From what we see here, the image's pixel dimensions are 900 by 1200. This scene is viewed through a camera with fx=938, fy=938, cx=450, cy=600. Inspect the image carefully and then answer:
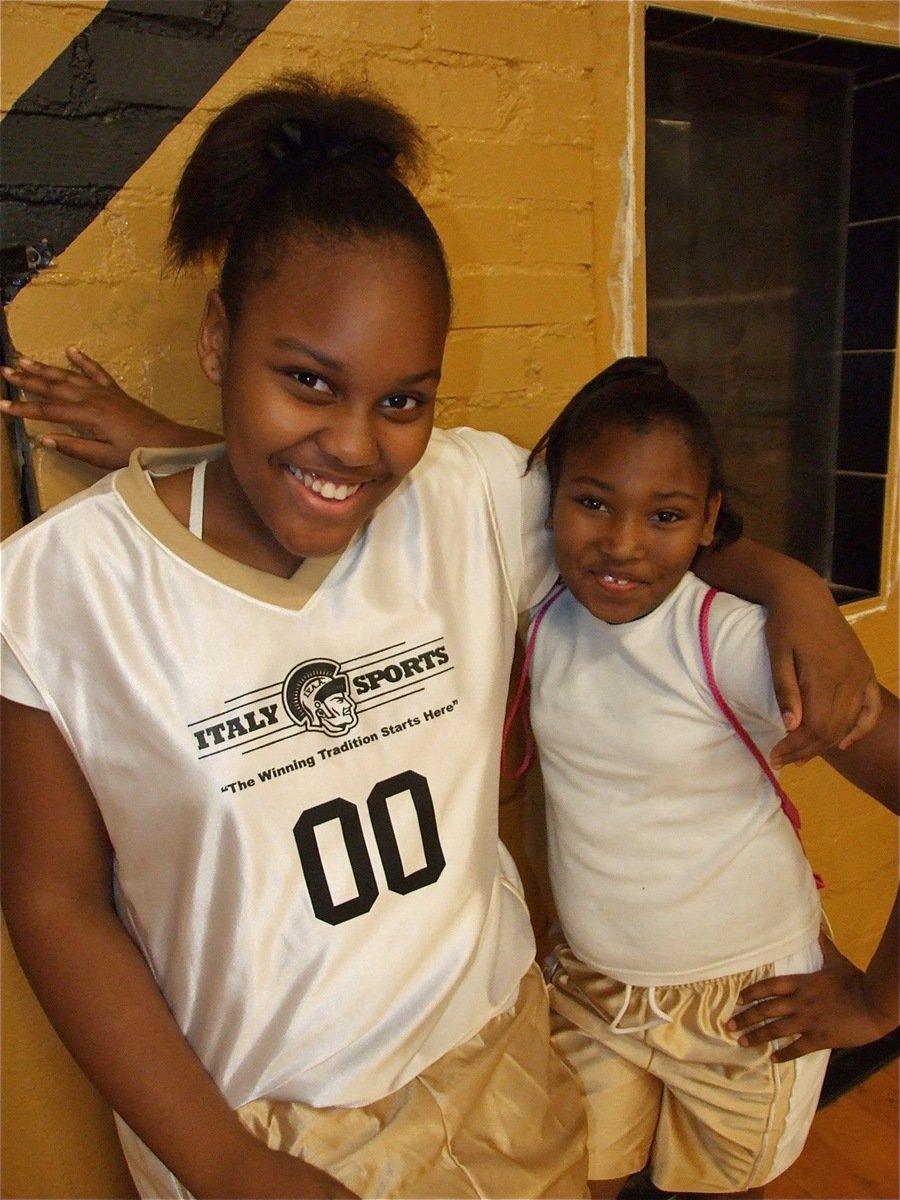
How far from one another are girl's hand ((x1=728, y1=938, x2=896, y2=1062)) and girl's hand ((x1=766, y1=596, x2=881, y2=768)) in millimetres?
368

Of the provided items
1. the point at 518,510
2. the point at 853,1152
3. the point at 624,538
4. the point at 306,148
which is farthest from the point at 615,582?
the point at 853,1152

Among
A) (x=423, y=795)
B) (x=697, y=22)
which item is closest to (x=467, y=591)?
(x=423, y=795)

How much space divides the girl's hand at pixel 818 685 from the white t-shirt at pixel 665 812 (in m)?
0.11

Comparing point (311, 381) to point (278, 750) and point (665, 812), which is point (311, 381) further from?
point (665, 812)

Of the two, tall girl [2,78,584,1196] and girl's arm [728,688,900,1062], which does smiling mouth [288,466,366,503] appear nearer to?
tall girl [2,78,584,1196]

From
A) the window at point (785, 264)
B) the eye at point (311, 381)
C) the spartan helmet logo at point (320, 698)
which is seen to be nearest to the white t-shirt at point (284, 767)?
the spartan helmet logo at point (320, 698)

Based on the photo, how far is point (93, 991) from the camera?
95 centimetres

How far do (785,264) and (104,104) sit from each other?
1.40 meters

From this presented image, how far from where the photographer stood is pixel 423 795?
109 cm

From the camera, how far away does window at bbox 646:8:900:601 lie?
1779mm

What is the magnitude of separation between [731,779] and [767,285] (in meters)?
1.18

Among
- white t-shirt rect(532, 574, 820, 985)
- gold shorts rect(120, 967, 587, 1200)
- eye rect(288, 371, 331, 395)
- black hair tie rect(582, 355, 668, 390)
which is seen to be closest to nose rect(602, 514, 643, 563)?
white t-shirt rect(532, 574, 820, 985)

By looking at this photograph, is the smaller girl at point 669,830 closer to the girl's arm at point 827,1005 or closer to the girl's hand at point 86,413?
the girl's arm at point 827,1005

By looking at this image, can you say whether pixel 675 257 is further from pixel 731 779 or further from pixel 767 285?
pixel 731 779
